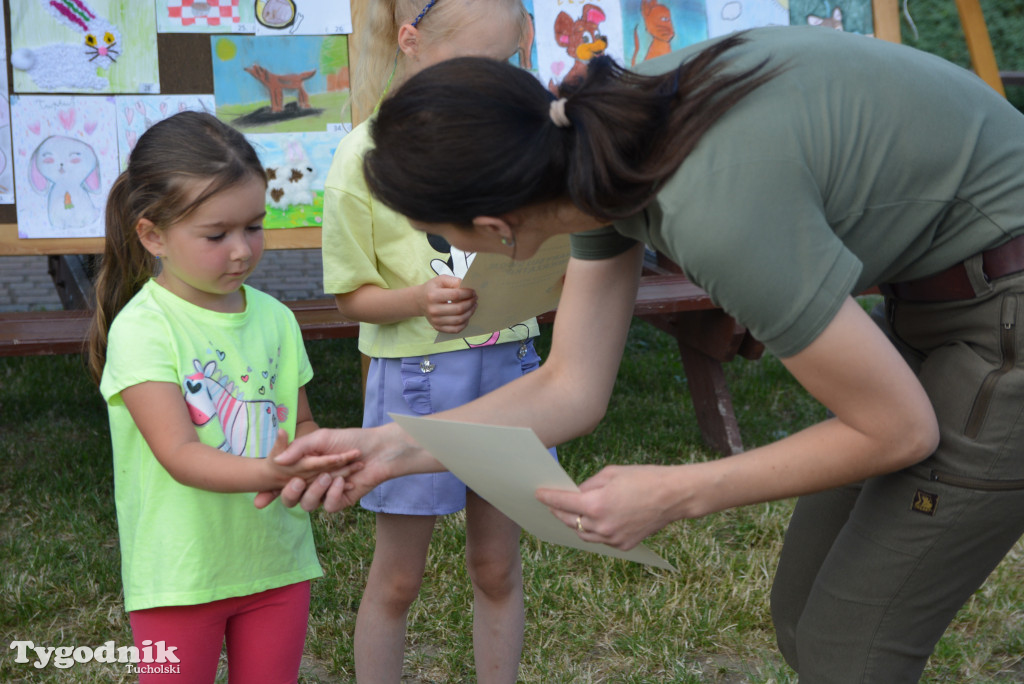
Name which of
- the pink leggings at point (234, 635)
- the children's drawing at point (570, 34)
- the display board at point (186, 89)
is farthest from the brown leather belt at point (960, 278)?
the children's drawing at point (570, 34)

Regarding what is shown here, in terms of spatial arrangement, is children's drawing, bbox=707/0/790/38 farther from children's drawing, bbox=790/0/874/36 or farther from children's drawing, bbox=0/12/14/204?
children's drawing, bbox=0/12/14/204

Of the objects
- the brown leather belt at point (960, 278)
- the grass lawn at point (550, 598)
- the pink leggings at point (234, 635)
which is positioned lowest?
the grass lawn at point (550, 598)

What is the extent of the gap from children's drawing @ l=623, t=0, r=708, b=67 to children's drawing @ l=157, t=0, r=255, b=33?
143 centimetres

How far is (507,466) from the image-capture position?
4.68ft

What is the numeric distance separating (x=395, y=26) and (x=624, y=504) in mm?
1363

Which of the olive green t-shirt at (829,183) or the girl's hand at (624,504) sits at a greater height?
the olive green t-shirt at (829,183)

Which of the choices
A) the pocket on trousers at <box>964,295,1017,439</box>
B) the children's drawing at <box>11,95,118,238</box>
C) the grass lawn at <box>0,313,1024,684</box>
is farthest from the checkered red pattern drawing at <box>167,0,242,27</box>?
the pocket on trousers at <box>964,295,1017,439</box>

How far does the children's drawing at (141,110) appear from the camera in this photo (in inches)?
139

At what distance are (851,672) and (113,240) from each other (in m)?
1.52

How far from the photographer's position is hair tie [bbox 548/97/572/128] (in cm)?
132

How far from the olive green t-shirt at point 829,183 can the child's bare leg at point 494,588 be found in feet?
3.01

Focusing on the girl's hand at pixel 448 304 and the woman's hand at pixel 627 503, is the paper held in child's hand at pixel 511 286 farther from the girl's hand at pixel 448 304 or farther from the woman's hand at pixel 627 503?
the woman's hand at pixel 627 503

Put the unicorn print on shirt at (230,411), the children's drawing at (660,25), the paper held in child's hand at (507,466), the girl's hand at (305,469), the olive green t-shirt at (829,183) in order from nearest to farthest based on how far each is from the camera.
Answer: the olive green t-shirt at (829,183)
the paper held in child's hand at (507,466)
the girl's hand at (305,469)
the unicorn print on shirt at (230,411)
the children's drawing at (660,25)

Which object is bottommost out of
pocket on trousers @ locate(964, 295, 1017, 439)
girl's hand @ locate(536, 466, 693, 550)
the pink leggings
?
the pink leggings
